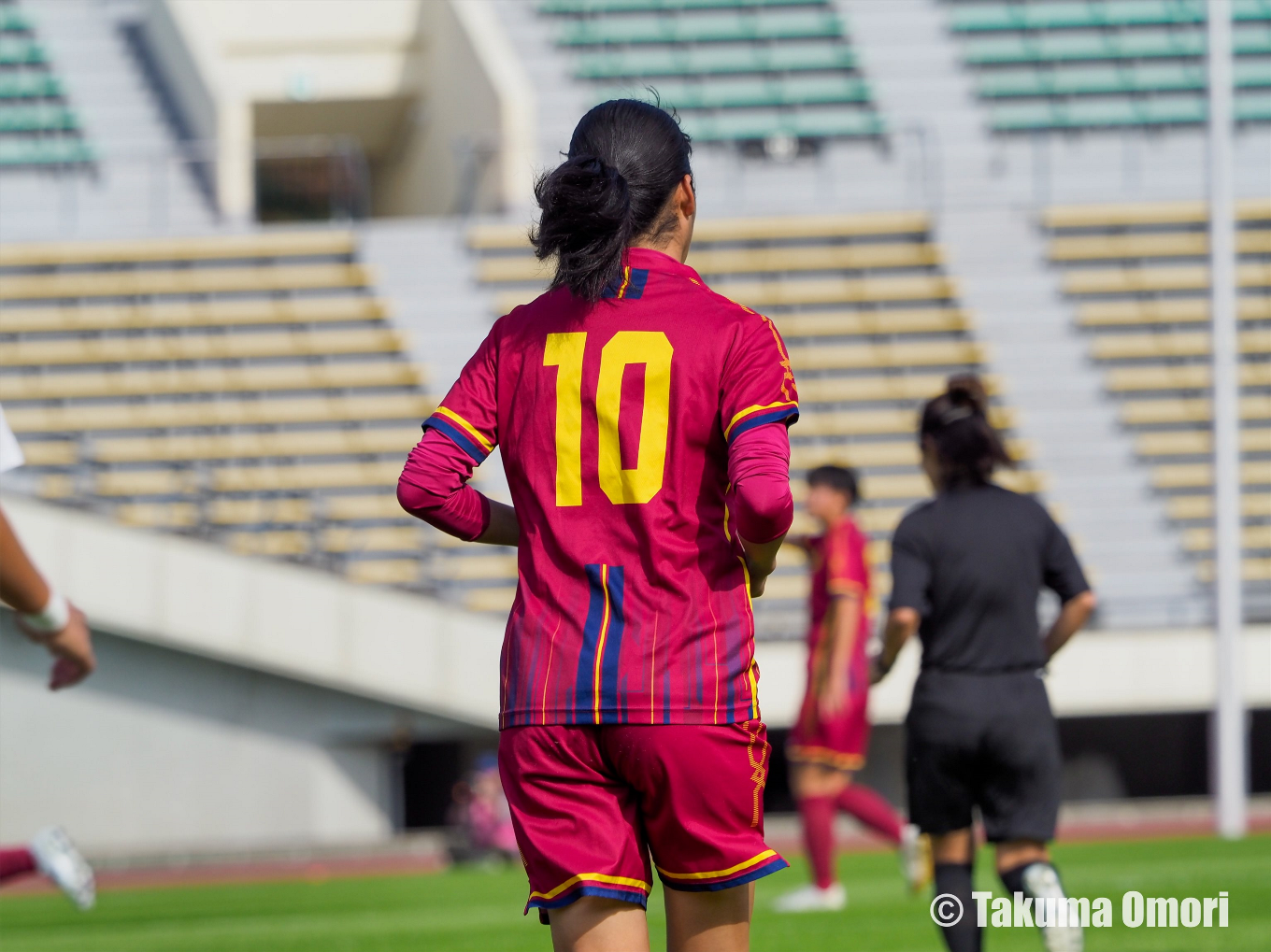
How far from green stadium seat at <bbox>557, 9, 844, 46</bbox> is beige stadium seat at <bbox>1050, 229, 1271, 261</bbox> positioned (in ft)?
14.8

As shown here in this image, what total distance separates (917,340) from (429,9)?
7734mm

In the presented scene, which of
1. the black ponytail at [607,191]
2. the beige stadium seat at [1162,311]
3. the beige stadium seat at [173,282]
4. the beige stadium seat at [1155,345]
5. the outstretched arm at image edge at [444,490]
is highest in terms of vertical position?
the beige stadium seat at [173,282]

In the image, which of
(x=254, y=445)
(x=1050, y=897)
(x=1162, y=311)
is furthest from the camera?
(x=1162, y=311)

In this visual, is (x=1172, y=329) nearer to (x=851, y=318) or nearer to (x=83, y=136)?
(x=851, y=318)

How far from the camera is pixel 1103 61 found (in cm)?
2042

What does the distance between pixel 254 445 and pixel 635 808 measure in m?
13.9

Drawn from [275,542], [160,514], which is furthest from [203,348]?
[275,542]

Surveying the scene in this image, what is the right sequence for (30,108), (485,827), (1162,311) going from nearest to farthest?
(485,827) < (1162,311) < (30,108)

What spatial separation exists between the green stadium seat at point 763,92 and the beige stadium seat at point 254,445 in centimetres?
568

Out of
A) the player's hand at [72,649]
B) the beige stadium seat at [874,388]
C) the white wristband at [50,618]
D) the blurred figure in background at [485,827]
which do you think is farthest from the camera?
the beige stadium seat at [874,388]

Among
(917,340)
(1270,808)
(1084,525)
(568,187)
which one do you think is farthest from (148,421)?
(568,187)

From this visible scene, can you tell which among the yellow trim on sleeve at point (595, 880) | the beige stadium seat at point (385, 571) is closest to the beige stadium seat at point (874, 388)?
the beige stadium seat at point (385, 571)

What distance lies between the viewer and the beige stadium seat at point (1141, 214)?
17953 millimetres

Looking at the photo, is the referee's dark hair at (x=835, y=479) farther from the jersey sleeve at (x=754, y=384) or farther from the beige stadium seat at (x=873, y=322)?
the beige stadium seat at (x=873, y=322)
